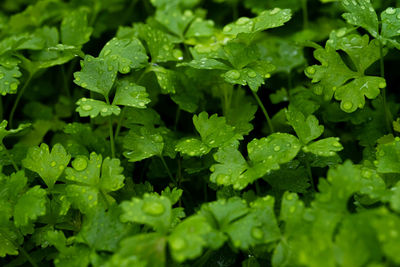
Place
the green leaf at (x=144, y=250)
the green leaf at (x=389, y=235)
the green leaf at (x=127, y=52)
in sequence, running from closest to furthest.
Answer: the green leaf at (x=389, y=235), the green leaf at (x=144, y=250), the green leaf at (x=127, y=52)

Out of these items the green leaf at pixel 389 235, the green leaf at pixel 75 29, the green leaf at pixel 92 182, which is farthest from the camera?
the green leaf at pixel 75 29

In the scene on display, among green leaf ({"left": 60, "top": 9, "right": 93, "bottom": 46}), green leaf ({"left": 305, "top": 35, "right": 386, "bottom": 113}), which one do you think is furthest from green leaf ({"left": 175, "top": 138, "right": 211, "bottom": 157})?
green leaf ({"left": 60, "top": 9, "right": 93, "bottom": 46})

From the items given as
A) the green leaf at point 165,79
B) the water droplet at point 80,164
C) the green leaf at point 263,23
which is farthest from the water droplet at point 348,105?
the water droplet at point 80,164

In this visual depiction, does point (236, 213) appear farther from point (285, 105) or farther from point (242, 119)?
point (285, 105)

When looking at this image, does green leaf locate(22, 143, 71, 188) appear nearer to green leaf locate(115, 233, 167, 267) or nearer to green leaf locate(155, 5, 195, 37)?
green leaf locate(115, 233, 167, 267)

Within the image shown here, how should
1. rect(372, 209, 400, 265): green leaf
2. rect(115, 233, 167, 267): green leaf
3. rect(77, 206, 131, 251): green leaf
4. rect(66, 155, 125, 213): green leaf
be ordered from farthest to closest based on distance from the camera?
1. rect(66, 155, 125, 213): green leaf
2. rect(77, 206, 131, 251): green leaf
3. rect(115, 233, 167, 267): green leaf
4. rect(372, 209, 400, 265): green leaf

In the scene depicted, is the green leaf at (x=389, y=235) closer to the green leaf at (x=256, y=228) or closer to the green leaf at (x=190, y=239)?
the green leaf at (x=256, y=228)

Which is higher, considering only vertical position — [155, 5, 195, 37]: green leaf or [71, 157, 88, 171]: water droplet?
[155, 5, 195, 37]: green leaf
